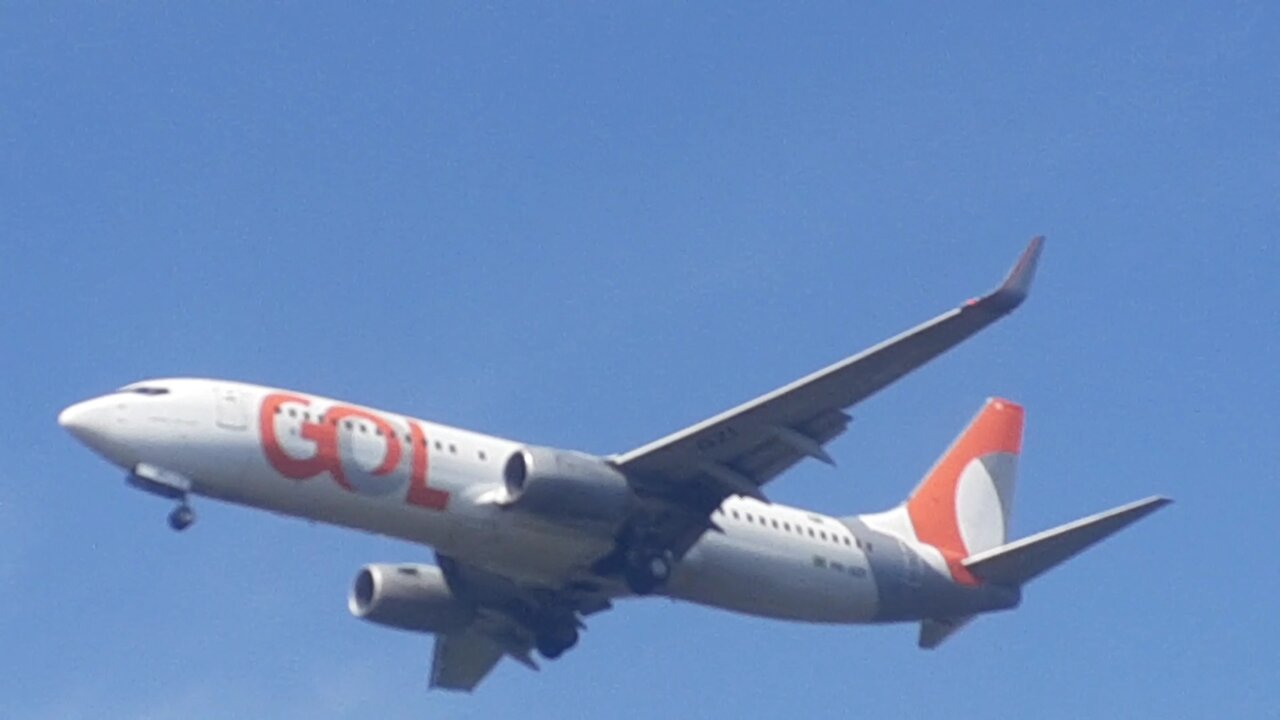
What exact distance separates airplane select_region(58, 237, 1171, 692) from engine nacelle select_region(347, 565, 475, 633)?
0.04m

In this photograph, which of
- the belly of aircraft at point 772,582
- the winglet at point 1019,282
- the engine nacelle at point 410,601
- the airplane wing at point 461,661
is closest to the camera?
the winglet at point 1019,282

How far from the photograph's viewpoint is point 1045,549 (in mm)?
54312

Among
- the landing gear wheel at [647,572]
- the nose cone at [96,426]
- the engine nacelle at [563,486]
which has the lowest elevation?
the landing gear wheel at [647,572]

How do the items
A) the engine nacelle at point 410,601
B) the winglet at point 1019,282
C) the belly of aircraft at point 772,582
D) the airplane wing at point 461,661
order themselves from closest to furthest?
the winglet at point 1019,282, the belly of aircraft at point 772,582, the engine nacelle at point 410,601, the airplane wing at point 461,661

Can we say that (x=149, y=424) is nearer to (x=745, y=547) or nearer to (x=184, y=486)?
(x=184, y=486)

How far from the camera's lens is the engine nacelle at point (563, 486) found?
49.5 m

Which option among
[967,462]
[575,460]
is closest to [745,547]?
[575,460]

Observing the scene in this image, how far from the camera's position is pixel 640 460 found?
51219mm

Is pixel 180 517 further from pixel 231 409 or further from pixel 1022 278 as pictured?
pixel 1022 278

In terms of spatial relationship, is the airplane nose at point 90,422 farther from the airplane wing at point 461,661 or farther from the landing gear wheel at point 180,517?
the airplane wing at point 461,661

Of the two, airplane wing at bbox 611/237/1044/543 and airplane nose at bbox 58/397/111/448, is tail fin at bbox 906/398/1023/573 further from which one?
airplane nose at bbox 58/397/111/448

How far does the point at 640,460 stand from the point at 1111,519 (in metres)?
9.31

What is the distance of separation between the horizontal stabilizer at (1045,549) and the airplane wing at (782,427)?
229 inches

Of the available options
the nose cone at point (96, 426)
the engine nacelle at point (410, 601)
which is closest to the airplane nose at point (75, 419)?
the nose cone at point (96, 426)
